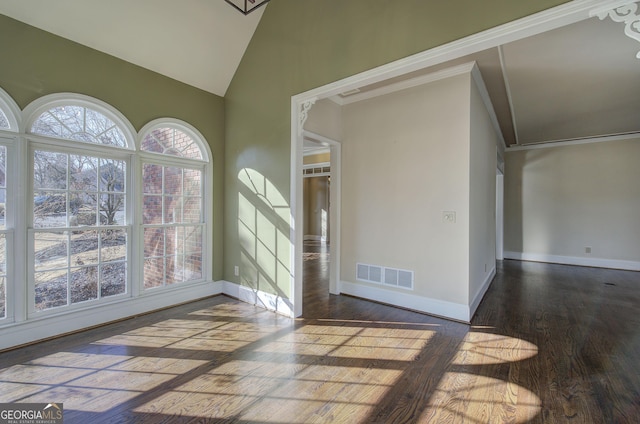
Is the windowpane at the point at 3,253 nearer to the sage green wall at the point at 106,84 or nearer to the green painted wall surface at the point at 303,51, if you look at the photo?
the sage green wall at the point at 106,84

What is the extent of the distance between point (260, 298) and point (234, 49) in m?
3.29

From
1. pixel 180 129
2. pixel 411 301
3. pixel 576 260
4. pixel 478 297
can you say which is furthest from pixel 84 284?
pixel 576 260

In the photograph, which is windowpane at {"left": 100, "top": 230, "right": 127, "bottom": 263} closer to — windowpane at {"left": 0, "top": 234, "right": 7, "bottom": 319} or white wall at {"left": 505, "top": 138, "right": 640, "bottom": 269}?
windowpane at {"left": 0, "top": 234, "right": 7, "bottom": 319}

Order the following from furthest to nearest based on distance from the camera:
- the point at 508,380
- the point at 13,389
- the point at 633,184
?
the point at 633,184, the point at 508,380, the point at 13,389

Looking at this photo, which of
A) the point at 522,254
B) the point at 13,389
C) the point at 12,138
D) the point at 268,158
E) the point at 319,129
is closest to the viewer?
the point at 13,389

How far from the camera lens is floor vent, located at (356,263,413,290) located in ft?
11.9

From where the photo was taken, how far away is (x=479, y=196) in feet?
12.5

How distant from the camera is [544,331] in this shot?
117 inches

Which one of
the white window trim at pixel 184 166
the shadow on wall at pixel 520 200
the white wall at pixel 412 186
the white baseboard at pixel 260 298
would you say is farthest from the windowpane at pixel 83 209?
the shadow on wall at pixel 520 200

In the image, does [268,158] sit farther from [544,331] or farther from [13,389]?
[544,331]

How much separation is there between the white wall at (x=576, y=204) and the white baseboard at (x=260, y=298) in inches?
257

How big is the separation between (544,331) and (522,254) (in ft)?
16.3

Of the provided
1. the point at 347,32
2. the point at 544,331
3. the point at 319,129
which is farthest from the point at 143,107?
the point at 544,331

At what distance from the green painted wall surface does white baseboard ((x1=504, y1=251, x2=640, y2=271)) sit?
6.61 metres
